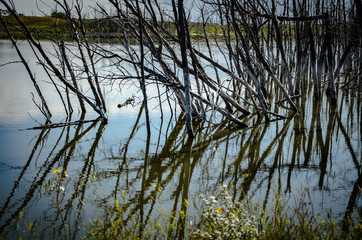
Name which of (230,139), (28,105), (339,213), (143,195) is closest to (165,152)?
(230,139)

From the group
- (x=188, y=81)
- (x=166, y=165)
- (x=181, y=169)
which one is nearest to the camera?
(x=181, y=169)

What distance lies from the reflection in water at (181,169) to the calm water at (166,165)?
0.02 m

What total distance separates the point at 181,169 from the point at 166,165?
34 cm

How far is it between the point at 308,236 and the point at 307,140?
4990 millimetres

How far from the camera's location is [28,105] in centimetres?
1165

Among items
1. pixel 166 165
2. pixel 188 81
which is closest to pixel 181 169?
pixel 166 165

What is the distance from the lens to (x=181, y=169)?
20.1 feet

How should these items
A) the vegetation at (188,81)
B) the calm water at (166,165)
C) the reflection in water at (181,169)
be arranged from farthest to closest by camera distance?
the calm water at (166,165) < the reflection in water at (181,169) < the vegetation at (188,81)

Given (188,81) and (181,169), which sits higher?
(188,81)

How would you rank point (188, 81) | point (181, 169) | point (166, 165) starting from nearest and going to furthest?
point (181, 169), point (166, 165), point (188, 81)

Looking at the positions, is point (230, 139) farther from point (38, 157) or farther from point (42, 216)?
point (42, 216)

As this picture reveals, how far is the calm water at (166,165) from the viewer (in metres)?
4.52

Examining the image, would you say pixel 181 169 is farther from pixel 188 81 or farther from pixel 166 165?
pixel 188 81

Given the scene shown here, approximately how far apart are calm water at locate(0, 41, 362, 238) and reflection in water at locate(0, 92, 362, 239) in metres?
0.02
